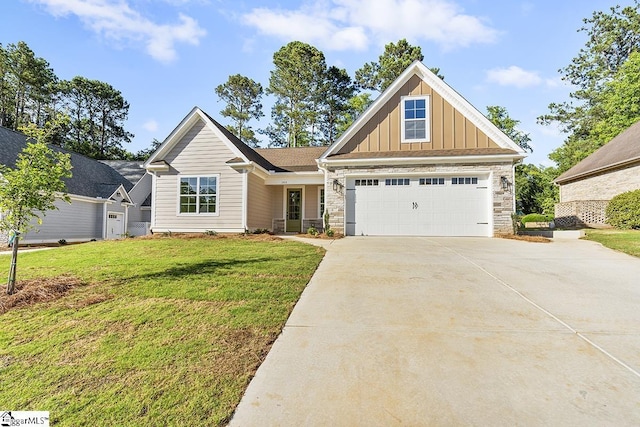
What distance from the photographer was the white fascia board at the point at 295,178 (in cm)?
1440

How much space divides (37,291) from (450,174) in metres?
12.1

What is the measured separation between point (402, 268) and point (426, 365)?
356cm

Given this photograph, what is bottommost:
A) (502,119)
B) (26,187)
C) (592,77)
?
(26,187)

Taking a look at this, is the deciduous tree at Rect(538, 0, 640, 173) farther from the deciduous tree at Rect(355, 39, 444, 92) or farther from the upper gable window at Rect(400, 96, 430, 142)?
the upper gable window at Rect(400, 96, 430, 142)

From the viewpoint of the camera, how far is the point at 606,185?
56.1 feet

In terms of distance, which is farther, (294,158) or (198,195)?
(294,158)

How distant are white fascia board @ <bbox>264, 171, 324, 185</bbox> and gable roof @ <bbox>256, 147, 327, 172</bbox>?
1428mm

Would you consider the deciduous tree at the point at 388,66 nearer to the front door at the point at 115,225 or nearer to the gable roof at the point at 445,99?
the gable roof at the point at 445,99

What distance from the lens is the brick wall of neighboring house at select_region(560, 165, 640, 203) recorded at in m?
15.2

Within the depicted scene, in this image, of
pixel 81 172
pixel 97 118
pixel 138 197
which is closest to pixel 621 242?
pixel 81 172

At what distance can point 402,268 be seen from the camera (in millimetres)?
6168

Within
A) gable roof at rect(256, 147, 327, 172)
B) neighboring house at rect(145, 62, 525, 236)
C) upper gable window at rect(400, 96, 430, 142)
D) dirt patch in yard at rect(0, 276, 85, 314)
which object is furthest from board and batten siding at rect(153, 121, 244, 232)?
dirt patch in yard at rect(0, 276, 85, 314)

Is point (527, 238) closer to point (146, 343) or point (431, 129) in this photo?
point (431, 129)

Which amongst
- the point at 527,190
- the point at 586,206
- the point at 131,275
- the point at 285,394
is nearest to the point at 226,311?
the point at 285,394
